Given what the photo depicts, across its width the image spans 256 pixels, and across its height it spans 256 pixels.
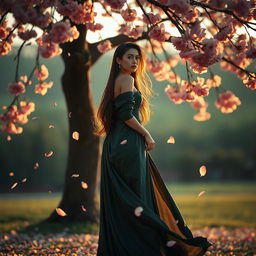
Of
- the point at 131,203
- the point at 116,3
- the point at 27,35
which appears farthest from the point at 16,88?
Answer: the point at 131,203

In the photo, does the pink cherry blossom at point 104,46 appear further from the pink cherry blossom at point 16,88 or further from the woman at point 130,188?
the woman at point 130,188

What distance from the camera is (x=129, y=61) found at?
4258mm

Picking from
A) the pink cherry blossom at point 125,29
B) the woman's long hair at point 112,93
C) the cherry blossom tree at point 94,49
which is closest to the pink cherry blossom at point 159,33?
the cherry blossom tree at point 94,49

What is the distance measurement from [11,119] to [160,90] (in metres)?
26.6

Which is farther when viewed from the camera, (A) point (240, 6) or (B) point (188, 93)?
(B) point (188, 93)

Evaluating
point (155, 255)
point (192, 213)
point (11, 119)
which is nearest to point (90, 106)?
point (11, 119)

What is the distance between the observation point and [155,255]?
3.91 m

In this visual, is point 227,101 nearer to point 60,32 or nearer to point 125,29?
point 125,29

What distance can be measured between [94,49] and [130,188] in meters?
4.14

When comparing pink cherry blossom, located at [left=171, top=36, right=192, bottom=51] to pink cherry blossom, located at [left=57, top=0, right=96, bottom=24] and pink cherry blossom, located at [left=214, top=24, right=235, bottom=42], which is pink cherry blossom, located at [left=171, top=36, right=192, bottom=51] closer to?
pink cherry blossom, located at [left=214, top=24, right=235, bottom=42]

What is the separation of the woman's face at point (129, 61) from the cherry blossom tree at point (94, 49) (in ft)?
2.38

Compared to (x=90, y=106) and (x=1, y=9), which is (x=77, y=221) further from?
(x=1, y=9)

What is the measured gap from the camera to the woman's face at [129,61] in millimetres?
4256

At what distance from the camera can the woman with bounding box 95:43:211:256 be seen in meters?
3.93
